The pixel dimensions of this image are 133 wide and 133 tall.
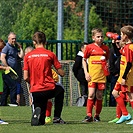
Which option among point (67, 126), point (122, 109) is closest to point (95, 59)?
point (122, 109)

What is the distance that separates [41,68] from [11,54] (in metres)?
6.79

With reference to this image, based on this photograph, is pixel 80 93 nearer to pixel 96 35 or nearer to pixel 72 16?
pixel 96 35

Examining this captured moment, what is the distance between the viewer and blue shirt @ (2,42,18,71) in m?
19.3

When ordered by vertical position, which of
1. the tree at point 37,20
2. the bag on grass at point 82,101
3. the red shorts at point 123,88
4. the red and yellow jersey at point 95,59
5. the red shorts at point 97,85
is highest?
the red and yellow jersey at point 95,59

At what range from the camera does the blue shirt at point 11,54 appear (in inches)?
759

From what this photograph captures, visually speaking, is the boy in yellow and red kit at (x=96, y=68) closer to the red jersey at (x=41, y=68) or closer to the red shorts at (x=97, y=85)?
the red shorts at (x=97, y=85)

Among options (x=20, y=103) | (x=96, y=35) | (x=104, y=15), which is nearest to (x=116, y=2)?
(x=104, y=15)

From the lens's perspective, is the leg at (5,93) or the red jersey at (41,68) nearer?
the red jersey at (41,68)

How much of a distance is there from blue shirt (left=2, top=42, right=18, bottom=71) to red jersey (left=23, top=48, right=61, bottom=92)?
6631 mm

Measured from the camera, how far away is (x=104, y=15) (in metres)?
29.6

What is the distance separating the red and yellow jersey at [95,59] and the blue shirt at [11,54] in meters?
5.47

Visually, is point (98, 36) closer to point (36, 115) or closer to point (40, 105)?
point (40, 105)

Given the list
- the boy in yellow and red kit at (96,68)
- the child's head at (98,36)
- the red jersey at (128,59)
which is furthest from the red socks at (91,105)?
the child's head at (98,36)

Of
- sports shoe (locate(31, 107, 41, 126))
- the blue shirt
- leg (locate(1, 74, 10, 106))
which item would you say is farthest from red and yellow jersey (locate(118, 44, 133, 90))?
leg (locate(1, 74, 10, 106))
